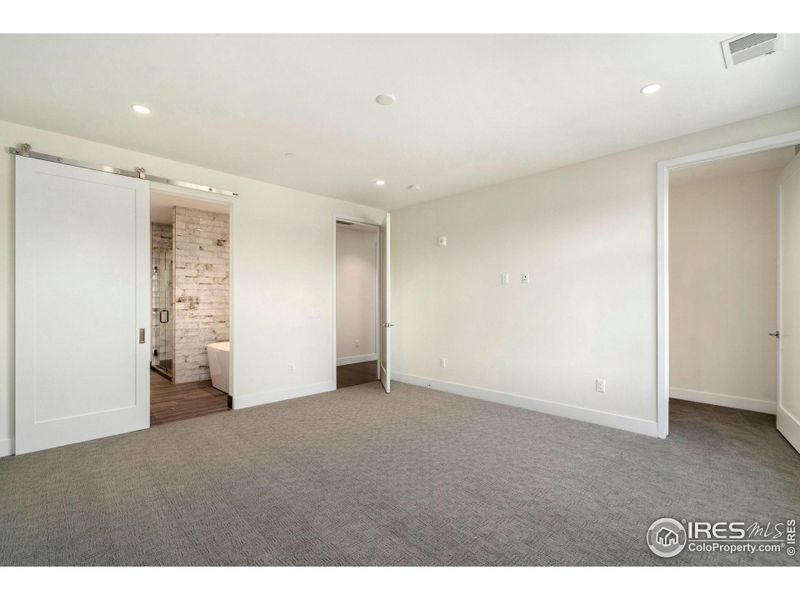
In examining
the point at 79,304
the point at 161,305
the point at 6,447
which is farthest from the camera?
the point at 161,305

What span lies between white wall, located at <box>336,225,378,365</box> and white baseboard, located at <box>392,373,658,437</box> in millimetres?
2369

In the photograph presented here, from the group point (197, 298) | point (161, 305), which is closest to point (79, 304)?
point (197, 298)

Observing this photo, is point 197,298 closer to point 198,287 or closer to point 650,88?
point 198,287

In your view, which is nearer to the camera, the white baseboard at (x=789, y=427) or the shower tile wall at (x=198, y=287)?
the white baseboard at (x=789, y=427)

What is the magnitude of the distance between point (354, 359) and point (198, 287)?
125 inches

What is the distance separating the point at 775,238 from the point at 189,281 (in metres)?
7.58

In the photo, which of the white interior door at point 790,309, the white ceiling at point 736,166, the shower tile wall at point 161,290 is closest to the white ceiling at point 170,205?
the shower tile wall at point 161,290

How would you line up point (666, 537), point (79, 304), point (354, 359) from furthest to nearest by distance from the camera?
point (354, 359)
point (79, 304)
point (666, 537)

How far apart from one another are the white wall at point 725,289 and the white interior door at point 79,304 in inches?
241

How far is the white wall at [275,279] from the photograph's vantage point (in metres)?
4.36

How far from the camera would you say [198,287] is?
6.01m

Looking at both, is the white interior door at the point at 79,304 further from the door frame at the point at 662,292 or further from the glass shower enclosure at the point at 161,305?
the door frame at the point at 662,292

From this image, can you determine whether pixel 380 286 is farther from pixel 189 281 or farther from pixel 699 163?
pixel 699 163
